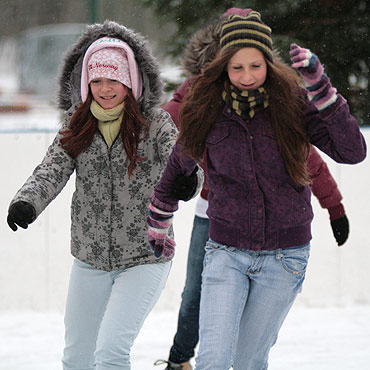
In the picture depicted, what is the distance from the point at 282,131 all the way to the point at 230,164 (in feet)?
0.63

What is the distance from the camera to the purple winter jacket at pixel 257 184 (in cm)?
259

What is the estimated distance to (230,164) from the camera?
2.62 m

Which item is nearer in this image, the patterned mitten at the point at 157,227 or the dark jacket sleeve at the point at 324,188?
the patterned mitten at the point at 157,227

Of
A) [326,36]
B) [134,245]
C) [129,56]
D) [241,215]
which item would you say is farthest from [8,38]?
[241,215]

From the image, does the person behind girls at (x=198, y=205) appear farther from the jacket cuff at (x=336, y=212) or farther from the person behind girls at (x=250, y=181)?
the person behind girls at (x=250, y=181)

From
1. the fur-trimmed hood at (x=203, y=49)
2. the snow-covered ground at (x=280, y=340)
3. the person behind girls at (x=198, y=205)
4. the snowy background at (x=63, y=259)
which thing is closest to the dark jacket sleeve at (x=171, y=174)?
the person behind girls at (x=198, y=205)

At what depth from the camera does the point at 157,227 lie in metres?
2.76

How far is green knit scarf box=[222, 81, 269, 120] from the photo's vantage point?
8.57 ft

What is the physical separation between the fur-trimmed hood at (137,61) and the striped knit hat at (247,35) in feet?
1.56

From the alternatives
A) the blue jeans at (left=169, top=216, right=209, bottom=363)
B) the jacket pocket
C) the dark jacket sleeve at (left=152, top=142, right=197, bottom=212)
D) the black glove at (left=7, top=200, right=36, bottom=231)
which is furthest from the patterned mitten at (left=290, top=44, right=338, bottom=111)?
the blue jeans at (left=169, top=216, right=209, bottom=363)

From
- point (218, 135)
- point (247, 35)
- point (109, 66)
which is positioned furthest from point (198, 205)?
point (247, 35)

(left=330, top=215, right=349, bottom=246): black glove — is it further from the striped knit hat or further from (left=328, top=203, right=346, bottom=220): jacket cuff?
the striped knit hat

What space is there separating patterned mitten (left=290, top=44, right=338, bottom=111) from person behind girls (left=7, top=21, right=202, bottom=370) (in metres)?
0.60

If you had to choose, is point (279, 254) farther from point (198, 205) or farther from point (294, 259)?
point (198, 205)
